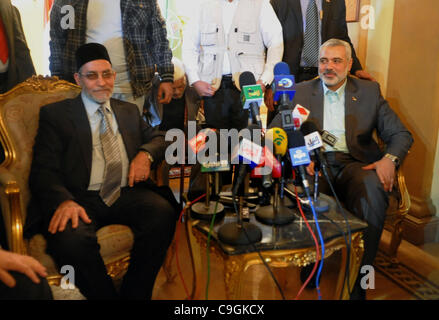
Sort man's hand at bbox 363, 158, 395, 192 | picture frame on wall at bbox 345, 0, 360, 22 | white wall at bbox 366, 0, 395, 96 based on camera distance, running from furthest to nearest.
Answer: picture frame on wall at bbox 345, 0, 360, 22
white wall at bbox 366, 0, 395, 96
man's hand at bbox 363, 158, 395, 192

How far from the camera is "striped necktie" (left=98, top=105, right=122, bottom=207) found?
1941 millimetres

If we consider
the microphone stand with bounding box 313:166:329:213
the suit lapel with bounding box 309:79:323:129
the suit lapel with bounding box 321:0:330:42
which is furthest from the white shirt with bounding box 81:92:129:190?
the suit lapel with bounding box 321:0:330:42

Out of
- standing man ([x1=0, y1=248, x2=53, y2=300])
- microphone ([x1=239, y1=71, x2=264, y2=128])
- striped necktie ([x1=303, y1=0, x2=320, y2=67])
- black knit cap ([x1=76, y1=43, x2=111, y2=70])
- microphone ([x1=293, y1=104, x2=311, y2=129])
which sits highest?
striped necktie ([x1=303, y1=0, x2=320, y2=67])

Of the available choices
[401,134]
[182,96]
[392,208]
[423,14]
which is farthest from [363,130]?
[182,96]

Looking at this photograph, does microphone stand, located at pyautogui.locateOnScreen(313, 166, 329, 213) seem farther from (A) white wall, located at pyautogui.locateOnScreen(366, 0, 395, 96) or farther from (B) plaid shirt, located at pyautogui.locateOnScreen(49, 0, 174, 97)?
(A) white wall, located at pyautogui.locateOnScreen(366, 0, 395, 96)

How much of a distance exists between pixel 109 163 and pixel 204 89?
97 cm

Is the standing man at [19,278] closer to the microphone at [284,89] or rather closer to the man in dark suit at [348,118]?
the microphone at [284,89]

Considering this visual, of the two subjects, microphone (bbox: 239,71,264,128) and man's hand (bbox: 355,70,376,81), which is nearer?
microphone (bbox: 239,71,264,128)

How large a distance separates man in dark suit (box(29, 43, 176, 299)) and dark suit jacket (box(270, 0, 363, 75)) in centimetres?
128

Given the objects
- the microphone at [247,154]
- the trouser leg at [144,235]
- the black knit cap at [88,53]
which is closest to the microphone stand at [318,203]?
the microphone at [247,154]

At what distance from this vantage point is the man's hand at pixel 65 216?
164cm

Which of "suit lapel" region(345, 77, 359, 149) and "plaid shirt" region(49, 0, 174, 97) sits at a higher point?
"plaid shirt" region(49, 0, 174, 97)

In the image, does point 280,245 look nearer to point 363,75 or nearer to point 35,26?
point 363,75
